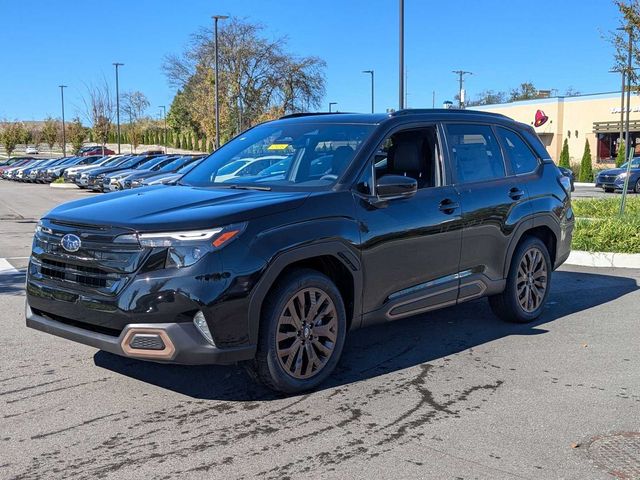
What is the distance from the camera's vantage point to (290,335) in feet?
15.1

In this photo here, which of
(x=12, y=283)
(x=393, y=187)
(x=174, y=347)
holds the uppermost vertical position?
(x=393, y=187)

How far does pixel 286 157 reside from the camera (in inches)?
217

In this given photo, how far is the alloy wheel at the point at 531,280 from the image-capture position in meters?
6.61

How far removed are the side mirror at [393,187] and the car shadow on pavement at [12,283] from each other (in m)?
4.84

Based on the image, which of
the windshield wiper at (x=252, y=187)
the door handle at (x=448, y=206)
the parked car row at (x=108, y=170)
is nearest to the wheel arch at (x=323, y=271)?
the windshield wiper at (x=252, y=187)

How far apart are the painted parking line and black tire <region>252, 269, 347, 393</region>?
6029 millimetres

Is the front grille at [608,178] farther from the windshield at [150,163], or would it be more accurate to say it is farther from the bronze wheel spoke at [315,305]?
the bronze wheel spoke at [315,305]

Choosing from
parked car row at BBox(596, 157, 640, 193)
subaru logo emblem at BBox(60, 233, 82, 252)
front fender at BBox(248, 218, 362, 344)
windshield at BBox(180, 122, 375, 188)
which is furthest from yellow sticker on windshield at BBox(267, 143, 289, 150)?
parked car row at BBox(596, 157, 640, 193)

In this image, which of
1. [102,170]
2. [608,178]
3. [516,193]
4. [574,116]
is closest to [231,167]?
[516,193]

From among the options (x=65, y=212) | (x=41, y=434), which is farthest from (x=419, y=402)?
(x=65, y=212)

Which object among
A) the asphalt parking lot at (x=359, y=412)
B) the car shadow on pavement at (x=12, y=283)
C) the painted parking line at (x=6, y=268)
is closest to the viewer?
the asphalt parking lot at (x=359, y=412)

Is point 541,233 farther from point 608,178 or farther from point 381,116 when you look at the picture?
point 608,178

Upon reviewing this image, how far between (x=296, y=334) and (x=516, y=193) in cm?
283

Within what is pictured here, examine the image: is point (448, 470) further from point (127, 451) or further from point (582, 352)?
point (582, 352)
